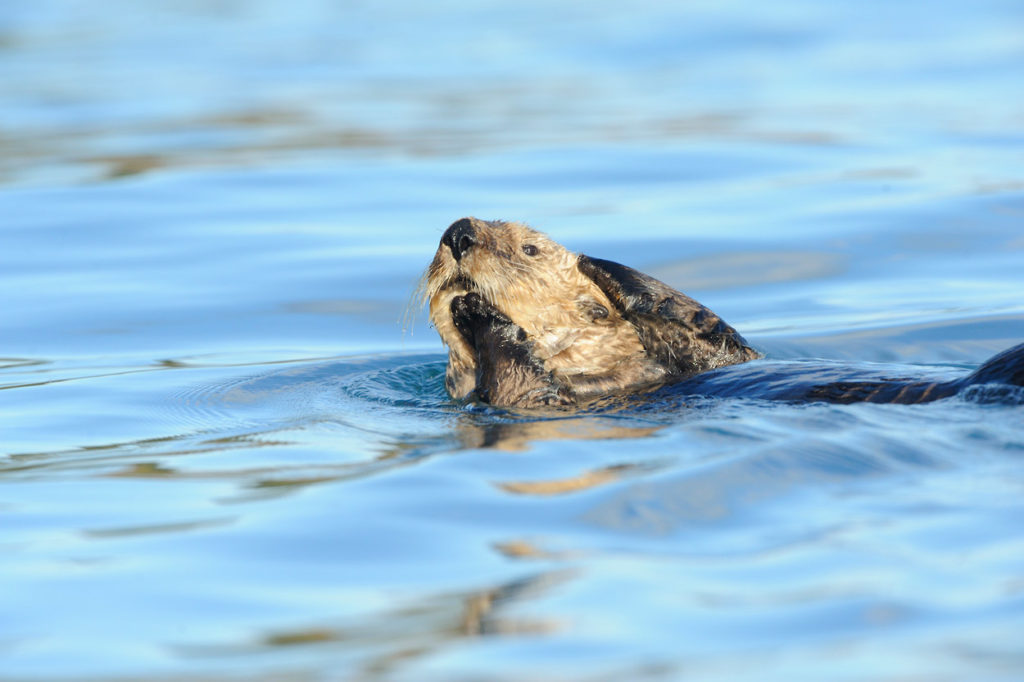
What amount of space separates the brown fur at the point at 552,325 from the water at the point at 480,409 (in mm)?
196

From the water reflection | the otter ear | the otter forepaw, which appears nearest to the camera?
the water reflection

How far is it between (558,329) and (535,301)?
5.9 inches

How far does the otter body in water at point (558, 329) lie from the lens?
4871mm

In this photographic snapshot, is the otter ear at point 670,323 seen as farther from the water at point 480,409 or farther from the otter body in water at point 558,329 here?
the water at point 480,409

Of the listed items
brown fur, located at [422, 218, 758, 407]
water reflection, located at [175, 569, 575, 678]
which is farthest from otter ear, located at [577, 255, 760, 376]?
water reflection, located at [175, 569, 575, 678]

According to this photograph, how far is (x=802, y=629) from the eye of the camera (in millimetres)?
2664

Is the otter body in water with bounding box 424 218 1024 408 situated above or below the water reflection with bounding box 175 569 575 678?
above

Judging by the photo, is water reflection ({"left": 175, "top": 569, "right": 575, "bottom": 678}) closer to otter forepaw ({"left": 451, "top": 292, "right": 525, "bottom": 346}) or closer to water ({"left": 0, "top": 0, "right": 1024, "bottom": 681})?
water ({"left": 0, "top": 0, "right": 1024, "bottom": 681})

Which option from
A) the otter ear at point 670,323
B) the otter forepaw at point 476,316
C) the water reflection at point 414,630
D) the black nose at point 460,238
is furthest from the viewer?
the otter ear at point 670,323

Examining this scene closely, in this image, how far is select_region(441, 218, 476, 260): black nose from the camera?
4.83 meters

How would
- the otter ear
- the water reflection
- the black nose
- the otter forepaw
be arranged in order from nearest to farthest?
the water reflection, the black nose, the otter forepaw, the otter ear

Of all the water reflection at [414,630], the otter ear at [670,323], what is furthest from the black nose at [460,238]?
the water reflection at [414,630]

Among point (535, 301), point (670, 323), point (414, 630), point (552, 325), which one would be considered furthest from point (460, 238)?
point (414, 630)

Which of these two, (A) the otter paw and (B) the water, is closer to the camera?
(B) the water
